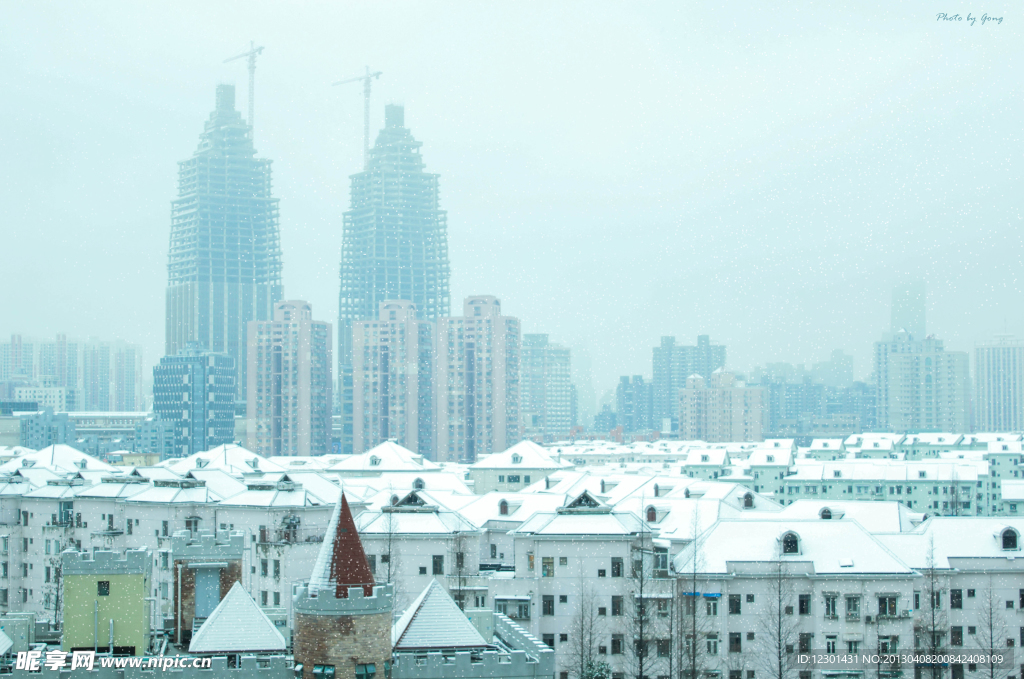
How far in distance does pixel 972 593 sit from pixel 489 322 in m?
146

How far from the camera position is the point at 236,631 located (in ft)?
96.5

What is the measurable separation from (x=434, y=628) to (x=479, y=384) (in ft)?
544

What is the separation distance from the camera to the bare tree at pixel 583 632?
162 ft

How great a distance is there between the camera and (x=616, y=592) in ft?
169

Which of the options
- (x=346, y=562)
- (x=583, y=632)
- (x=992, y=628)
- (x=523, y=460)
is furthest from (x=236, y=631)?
(x=523, y=460)

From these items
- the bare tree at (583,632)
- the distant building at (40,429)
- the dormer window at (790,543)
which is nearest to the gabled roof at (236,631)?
the bare tree at (583,632)

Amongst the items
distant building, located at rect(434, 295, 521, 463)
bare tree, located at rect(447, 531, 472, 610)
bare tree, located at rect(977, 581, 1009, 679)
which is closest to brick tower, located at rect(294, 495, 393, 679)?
bare tree, located at rect(447, 531, 472, 610)

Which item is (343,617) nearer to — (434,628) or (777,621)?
(434,628)

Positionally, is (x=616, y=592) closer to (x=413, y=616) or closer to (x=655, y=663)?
(x=655, y=663)

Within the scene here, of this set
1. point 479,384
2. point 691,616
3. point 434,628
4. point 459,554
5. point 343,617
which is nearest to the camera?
point 343,617

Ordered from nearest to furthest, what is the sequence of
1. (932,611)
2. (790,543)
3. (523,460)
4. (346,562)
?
(346,562) < (932,611) < (790,543) < (523,460)

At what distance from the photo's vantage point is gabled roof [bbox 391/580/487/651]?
30.3 m

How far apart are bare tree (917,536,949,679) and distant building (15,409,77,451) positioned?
161 metres

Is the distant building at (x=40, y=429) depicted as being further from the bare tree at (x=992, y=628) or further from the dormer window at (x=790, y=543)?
the bare tree at (x=992, y=628)
